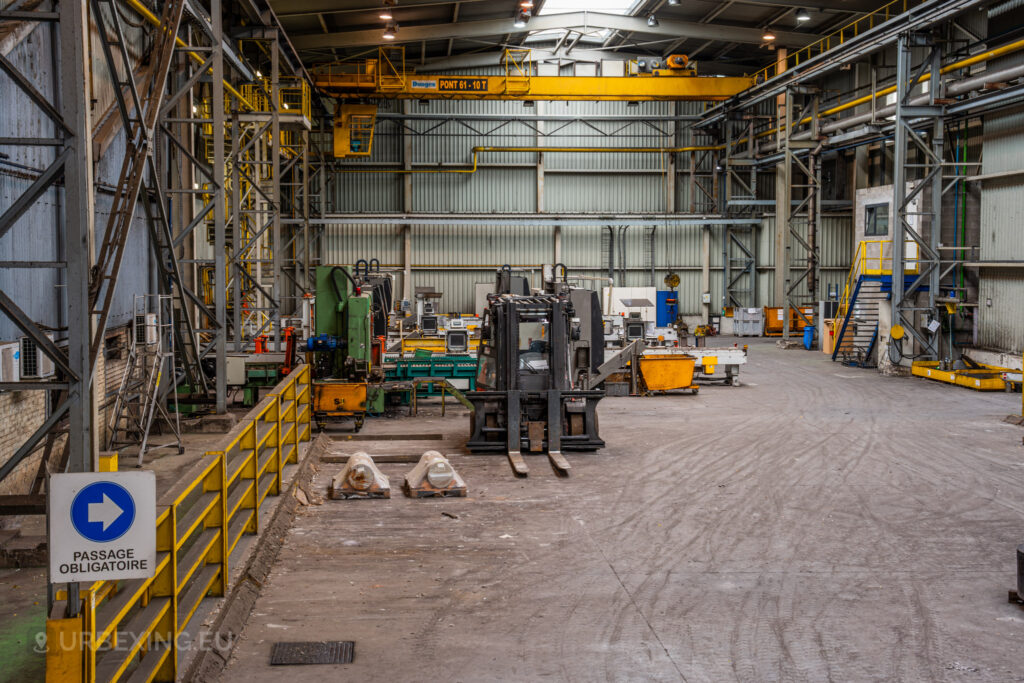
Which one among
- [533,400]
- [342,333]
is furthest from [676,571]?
[342,333]

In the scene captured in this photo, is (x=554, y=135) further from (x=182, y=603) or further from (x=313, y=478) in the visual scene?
(x=182, y=603)

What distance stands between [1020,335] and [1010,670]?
53.9 feet

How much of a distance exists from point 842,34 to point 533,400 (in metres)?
19.1

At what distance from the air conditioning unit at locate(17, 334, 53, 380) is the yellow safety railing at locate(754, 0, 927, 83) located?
22.2m

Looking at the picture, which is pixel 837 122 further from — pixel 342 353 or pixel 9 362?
pixel 9 362

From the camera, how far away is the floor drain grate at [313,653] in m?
5.73

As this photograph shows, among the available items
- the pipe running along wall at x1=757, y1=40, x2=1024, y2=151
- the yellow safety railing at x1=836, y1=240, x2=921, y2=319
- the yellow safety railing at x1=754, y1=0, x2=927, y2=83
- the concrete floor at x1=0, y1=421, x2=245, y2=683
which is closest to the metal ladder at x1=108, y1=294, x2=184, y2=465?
the concrete floor at x1=0, y1=421, x2=245, y2=683

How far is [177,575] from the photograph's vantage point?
5312 mm

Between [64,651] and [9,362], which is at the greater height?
[9,362]

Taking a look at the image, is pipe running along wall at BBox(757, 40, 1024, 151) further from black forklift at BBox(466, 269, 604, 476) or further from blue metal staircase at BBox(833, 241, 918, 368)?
black forklift at BBox(466, 269, 604, 476)

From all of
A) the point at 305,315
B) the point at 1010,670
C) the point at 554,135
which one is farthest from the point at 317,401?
the point at 554,135

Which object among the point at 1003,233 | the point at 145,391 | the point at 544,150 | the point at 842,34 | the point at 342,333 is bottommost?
the point at 145,391

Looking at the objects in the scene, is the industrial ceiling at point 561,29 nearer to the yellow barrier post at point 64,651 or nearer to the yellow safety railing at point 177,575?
the yellow safety railing at point 177,575

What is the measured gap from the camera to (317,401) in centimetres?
1381
